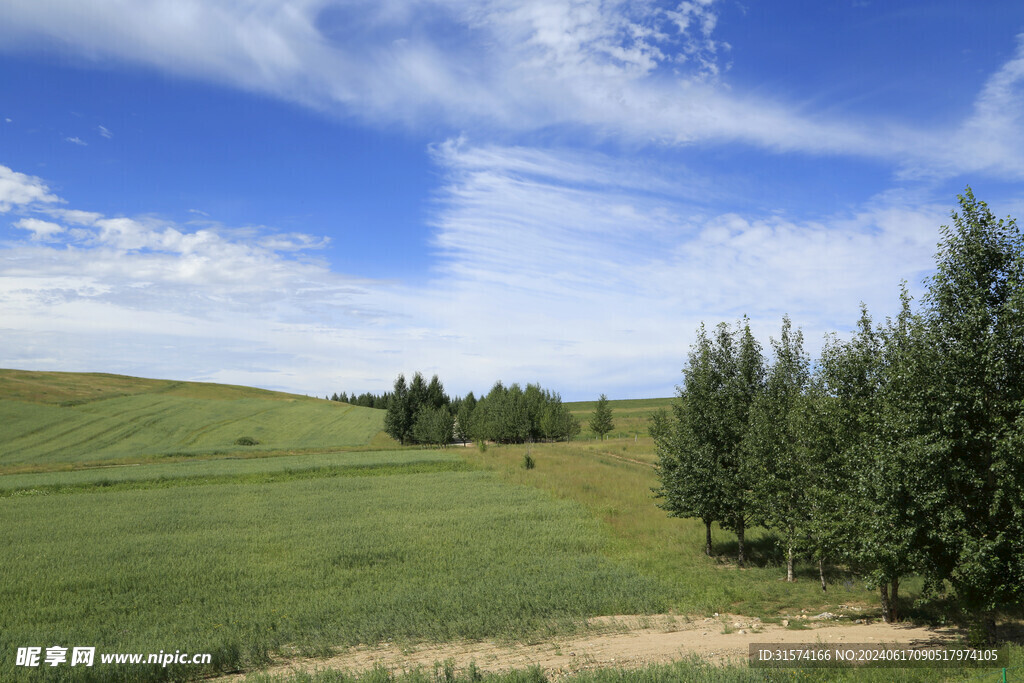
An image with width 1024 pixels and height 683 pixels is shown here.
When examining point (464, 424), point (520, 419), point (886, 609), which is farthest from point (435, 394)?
point (886, 609)

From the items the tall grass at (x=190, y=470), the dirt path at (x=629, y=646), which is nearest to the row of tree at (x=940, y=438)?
the dirt path at (x=629, y=646)

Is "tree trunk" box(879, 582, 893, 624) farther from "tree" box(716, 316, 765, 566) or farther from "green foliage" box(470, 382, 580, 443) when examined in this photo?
"green foliage" box(470, 382, 580, 443)

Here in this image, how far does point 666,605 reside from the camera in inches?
782

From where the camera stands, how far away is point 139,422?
10331 centimetres

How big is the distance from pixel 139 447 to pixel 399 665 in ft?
312

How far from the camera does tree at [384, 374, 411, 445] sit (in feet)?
362

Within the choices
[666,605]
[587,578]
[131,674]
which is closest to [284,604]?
[131,674]

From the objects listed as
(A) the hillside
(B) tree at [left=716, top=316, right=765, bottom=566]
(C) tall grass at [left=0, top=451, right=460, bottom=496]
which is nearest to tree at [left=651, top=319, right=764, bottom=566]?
(B) tree at [left=716, top=316, right=765, bottom=566]

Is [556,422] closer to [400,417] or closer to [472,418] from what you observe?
[472,418]

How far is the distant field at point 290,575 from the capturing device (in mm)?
17188

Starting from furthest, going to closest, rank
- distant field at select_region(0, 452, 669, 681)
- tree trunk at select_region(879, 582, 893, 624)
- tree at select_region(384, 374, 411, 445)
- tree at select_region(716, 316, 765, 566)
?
tree at select_region(384, 374, 411, 445) < tree at select_region(716, 316, 765, 566) < tree trunk at select_region(879, 582, 893, 624) < distant field at select_region(0, 452, 669, 681)

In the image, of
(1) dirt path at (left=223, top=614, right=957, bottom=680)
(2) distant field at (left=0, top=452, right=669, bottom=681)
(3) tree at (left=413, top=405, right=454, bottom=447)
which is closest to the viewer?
(1) dirt path at (left=223, top=614, right=957, bottom=680)

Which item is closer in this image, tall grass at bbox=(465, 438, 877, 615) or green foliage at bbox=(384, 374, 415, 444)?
tall grass at bbox=(465, 438, 877, 615)

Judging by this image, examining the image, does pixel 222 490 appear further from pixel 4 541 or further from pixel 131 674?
pixel 131 674
